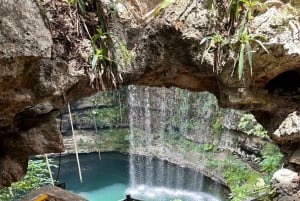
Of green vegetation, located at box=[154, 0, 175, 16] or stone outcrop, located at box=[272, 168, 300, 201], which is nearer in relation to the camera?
green vegetation, located at box=[154, 0, 175, 16]

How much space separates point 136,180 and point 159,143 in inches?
54.1

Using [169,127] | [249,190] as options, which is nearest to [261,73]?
[249,190]

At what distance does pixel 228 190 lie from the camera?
7957 millimetres

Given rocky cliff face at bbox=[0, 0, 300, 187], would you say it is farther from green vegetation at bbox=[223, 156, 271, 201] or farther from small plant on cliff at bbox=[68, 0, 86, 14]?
green vegetation at bbox=[223, 156, 271, 201]

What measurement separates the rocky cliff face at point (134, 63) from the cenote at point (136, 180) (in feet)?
17.9

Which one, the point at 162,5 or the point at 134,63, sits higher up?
the point at 162,5

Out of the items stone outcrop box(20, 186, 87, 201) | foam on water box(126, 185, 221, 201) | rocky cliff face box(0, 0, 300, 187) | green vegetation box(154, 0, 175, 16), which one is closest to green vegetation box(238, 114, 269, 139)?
foam on water box(126, 185, 221, 201)

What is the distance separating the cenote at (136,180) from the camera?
8930 mm

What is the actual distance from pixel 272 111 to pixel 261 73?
0.75 meters

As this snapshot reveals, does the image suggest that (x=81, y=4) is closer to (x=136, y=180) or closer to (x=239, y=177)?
(x=239, y=177)

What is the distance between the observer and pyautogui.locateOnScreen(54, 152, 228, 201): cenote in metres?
8.93

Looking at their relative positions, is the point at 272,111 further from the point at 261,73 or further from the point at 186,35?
the point at 186,35

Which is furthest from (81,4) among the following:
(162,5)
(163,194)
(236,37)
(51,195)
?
(163,194)

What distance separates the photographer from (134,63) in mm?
2898
